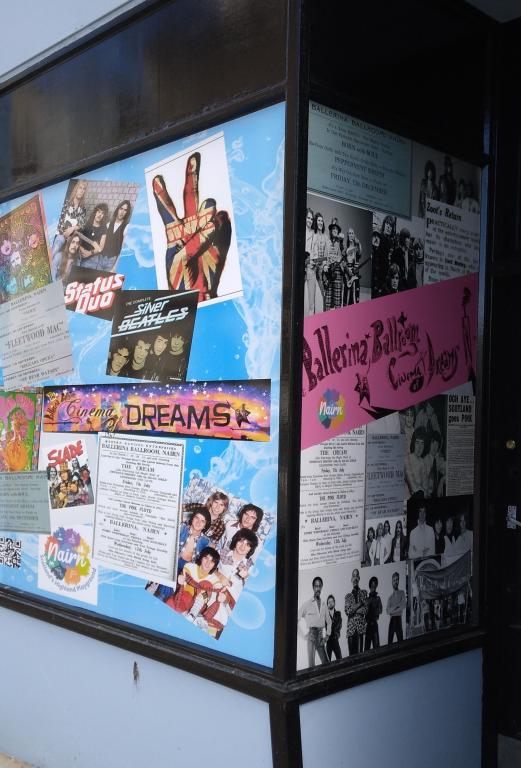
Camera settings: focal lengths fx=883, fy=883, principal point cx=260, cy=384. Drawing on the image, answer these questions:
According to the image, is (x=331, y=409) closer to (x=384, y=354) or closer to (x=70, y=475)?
(x=384, y=354)

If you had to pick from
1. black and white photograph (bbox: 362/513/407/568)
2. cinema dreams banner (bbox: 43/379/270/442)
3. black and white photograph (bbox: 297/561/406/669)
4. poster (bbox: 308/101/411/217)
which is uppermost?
poster (bbox: 308/101/411/217)

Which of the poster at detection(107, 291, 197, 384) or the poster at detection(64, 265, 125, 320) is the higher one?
the poster at detection(64, 265, 125, 320)

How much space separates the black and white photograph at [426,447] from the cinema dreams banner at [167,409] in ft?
2.27

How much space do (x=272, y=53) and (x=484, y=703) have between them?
117 inches

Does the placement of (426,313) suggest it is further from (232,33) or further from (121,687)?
(121,687)

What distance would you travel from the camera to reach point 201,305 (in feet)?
12.1

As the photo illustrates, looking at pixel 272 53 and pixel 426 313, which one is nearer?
pixel 272 53

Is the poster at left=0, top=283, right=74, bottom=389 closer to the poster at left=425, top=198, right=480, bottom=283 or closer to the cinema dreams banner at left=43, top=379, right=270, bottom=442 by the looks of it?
the cinema dreams banner at left=43, top=379, right=270, bottom=442

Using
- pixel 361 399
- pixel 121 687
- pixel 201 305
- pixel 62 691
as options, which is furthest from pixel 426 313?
pixel 62 691

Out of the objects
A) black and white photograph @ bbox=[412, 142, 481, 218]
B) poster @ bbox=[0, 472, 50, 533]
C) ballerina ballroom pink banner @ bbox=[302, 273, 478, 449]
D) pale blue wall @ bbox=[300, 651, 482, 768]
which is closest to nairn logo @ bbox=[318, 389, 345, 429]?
ballerina ballroom pink banner @ bbox=[302, 273, 478, 449]

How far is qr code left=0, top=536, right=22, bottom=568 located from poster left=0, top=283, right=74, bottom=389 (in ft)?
2.76

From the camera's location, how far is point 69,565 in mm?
4340

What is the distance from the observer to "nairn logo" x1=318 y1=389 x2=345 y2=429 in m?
3.41

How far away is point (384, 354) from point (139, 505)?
127 cm
